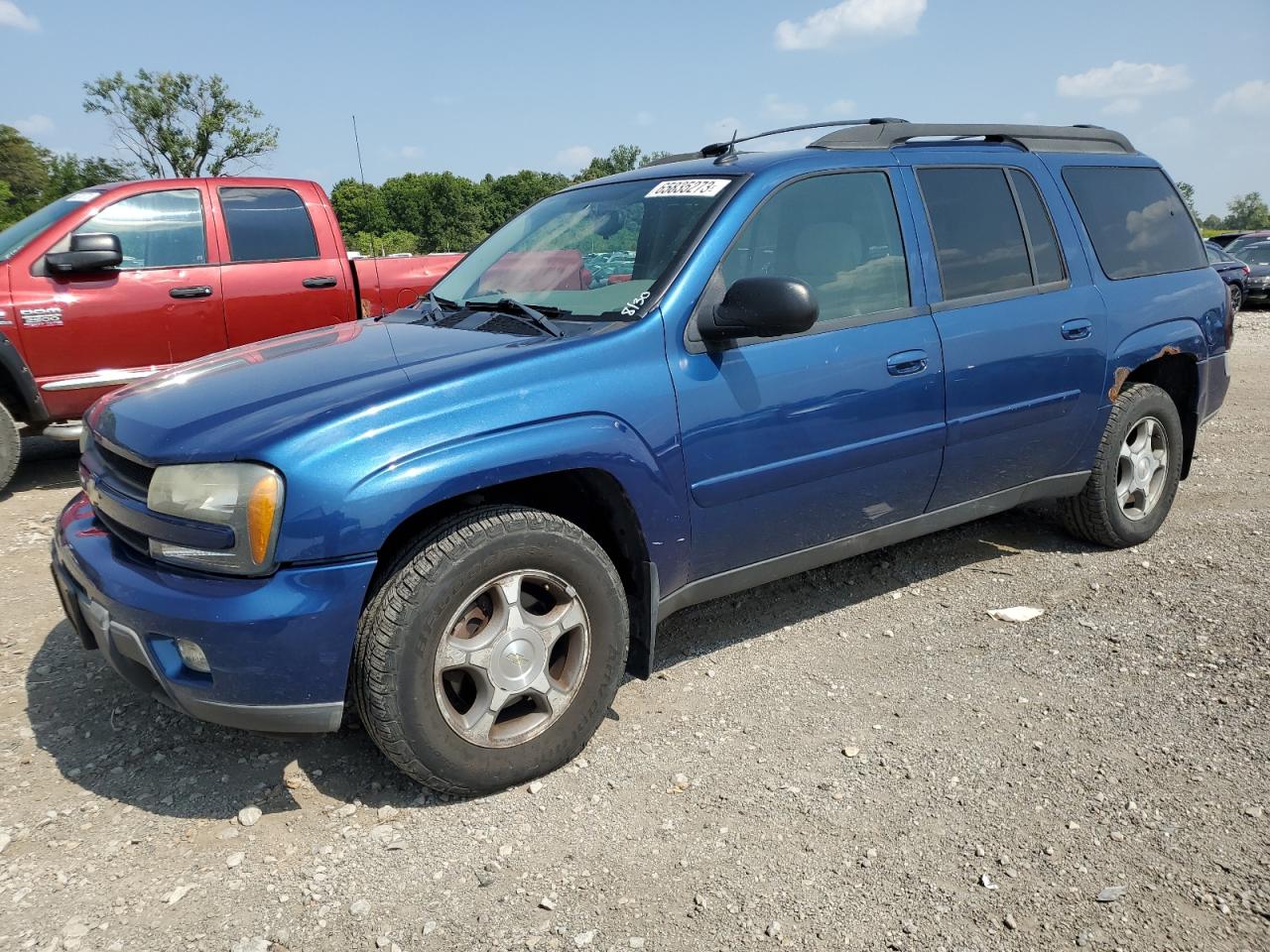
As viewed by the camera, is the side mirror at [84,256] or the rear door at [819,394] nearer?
the rear door at [819,394]

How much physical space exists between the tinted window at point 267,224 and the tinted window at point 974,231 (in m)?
4.63

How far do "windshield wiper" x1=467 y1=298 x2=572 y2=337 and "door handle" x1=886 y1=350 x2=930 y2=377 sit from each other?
1.16 metres

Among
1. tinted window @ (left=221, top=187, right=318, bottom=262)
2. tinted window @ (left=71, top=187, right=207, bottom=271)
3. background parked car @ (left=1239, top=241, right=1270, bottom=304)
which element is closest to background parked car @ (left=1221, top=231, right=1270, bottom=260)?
background parked car @ (left=1239, top=241, right=1270, bottom=304)

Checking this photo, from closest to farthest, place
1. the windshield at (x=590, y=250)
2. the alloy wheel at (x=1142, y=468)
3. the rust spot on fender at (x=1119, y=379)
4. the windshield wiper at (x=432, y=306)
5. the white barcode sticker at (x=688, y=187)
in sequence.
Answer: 1. the windshield at (x=590, y=250)
2. the white barcode sticker at (x=688, y=187)
3. the windshield wiper at (x=432, y=306)
4. the rust spot on fender at (x=1119, y=379)
5. the alloy wheel at (x=1142, y=468)

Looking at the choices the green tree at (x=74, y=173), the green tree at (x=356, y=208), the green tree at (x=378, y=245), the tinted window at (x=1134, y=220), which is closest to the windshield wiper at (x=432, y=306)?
the tinted window at (x=1134, y=220)

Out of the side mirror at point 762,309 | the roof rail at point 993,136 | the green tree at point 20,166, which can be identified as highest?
the green tree at point 20,166

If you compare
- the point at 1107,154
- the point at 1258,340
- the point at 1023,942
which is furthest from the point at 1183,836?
the point at 1258,340

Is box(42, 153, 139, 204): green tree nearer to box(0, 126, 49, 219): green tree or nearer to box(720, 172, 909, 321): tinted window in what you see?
box(0, 126, 49, 219): green tree

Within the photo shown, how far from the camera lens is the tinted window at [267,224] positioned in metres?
6.55

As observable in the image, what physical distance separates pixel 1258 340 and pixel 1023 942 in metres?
14.0

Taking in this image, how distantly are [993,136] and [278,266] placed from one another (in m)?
4.69

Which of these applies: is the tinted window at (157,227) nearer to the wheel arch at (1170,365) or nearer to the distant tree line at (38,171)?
the wheel arch at (1170,365)

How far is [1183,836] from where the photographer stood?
252 centimetres

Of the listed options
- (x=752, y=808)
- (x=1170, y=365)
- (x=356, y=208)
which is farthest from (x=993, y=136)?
(x=356, y=208)
